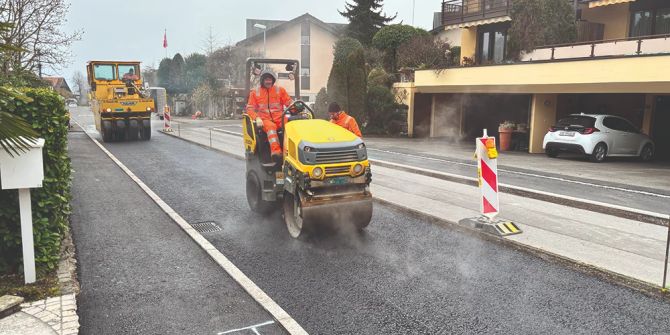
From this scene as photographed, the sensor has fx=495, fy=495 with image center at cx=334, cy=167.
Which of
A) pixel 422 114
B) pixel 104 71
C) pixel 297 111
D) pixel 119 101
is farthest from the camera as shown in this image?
pixel 422 114

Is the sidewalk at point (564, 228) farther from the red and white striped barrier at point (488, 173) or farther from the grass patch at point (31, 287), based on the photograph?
the grass patch at point (31, 287)

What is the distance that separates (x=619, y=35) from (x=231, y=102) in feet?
108

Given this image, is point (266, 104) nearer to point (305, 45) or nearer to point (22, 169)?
point (22, 169)

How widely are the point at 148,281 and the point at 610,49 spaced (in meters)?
15.3

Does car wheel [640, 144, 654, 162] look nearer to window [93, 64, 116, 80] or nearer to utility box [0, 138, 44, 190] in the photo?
utility box [0, 138, 44, 190]

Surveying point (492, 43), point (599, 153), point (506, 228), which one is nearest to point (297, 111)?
point (506, 228)

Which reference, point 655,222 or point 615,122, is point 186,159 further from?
point 615,122

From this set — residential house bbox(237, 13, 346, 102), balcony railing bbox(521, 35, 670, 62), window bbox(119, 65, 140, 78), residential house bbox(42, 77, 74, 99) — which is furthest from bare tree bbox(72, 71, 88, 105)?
balcony railing bbox(521, 35, 670, 62)

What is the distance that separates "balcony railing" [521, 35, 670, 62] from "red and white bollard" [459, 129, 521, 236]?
29.8 feet

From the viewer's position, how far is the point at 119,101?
20.6m

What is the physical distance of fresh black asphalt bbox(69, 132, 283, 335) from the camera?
4.22 m

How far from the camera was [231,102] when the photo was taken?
44594mm

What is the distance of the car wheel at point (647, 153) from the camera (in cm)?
1614

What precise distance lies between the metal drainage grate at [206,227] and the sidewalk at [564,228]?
3.23 metres
